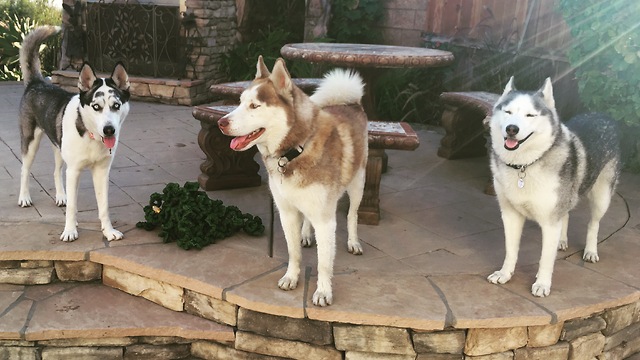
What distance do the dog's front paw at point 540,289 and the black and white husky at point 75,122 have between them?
235cm

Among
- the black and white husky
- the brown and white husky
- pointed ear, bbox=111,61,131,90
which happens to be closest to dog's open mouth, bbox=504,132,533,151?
the brown and white husky

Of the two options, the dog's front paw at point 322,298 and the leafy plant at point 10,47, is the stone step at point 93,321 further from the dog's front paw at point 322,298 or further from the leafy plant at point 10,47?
the leafy plant at point 10,47

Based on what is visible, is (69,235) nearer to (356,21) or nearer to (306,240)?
(306,240)

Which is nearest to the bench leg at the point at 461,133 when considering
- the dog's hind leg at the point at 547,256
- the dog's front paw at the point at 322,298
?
the dog's hind leg at the point at 547,256

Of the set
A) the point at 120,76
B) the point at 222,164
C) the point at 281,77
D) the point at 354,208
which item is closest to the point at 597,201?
the point at 354,208

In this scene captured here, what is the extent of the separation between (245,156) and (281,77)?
2066 mm

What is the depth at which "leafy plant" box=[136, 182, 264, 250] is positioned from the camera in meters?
3.42

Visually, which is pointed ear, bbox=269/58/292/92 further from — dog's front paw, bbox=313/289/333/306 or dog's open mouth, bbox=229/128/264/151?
dog's front paw, bbox=313/289/333/306

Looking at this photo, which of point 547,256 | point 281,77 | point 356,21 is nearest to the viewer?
point 281,77

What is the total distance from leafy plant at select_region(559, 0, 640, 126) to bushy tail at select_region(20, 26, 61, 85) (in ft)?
13.3

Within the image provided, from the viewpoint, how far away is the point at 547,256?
2.93m

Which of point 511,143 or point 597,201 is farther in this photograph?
point 597,201

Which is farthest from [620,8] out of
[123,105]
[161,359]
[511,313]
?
[161,359]

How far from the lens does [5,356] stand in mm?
2932
